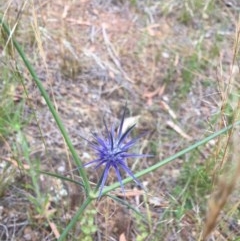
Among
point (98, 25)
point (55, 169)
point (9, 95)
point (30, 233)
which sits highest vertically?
point (98, 25)

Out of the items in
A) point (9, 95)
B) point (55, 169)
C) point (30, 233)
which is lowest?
point (30, 233)

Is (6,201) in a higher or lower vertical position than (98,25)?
→ lower

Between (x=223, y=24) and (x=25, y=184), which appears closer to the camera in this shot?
(x=25, y=184)

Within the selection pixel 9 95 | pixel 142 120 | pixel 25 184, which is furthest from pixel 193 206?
pixel 9 95

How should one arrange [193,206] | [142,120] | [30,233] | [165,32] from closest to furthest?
[30,233], [193,206], [142,120], [165,32]

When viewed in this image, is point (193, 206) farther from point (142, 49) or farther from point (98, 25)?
point (98, 25)

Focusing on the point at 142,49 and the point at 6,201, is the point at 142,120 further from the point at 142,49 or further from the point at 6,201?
the point at 6,201

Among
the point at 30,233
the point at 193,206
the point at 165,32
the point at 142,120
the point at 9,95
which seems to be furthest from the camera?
the point at 165,32

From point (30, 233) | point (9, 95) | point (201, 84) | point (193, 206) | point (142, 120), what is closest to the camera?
point (30, 233)

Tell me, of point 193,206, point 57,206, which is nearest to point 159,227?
point 193,206
